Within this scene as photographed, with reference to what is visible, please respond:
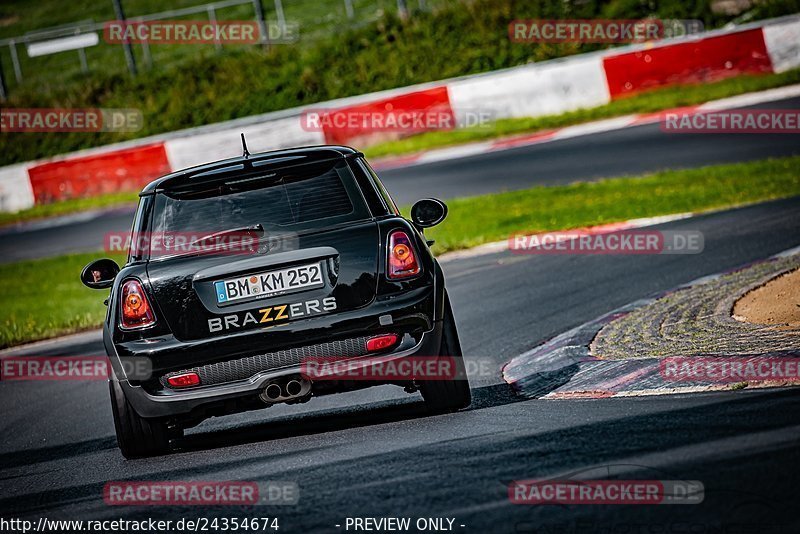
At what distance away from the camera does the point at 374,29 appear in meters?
30.4

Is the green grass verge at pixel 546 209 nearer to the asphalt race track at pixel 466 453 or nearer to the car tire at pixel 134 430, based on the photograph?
the asphalt race track at pixel 466 453

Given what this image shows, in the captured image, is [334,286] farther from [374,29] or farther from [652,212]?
[374,29]

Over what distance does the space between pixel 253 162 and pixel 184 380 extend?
4.11 feet

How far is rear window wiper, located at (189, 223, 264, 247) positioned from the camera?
6723mm

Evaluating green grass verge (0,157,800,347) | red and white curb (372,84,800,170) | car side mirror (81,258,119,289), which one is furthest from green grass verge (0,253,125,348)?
car side mirror (81,258,119,289)

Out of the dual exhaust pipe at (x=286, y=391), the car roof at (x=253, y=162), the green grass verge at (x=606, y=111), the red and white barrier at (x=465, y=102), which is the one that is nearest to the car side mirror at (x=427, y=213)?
the car roof at (x=253, y=162)

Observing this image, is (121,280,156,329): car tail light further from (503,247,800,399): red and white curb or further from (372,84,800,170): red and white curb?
(372,84,800,170): red and white curb

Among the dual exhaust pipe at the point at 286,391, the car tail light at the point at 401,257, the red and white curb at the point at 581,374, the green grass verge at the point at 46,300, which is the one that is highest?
the car tail light at the point at 401,257

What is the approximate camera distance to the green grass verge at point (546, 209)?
569 inches

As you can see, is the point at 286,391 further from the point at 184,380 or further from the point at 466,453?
the point at 466,453

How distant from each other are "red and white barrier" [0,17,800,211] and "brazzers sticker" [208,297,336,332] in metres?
16.0

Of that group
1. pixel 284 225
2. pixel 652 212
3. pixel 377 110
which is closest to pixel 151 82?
pixel 377 110

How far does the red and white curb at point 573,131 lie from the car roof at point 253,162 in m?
14.5

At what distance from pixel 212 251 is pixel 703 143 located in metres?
13.1
